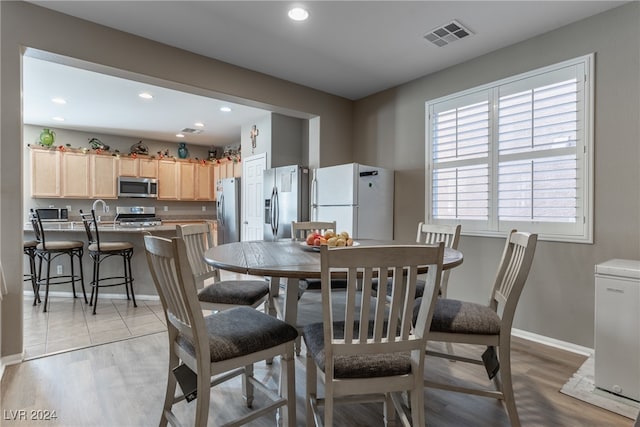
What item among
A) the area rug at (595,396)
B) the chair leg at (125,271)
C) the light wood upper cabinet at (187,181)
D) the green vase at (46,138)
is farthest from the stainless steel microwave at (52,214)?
the area rug at (595,396)

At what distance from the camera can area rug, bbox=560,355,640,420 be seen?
1826mm

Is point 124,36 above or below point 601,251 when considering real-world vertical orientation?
above

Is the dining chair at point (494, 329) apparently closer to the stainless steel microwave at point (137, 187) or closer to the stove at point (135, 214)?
the stove at point (135, 214)

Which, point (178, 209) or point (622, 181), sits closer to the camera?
point (622, 181)

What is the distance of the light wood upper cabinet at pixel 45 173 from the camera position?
18.7 feet

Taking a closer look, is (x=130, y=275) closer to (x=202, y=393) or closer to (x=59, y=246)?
(x=59, y=246)

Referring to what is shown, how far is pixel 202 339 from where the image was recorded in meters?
1.26

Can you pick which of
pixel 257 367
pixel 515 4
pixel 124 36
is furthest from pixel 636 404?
pixel 124 36

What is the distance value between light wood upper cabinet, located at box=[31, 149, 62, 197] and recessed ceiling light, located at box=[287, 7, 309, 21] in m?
5.57

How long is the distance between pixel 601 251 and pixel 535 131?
1.09 metres

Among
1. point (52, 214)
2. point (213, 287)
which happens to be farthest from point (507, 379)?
point (52, 214)

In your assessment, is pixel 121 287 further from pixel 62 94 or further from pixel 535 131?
pixel 535 131

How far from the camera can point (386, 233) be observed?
397 centimetres

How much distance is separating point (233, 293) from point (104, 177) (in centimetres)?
566
